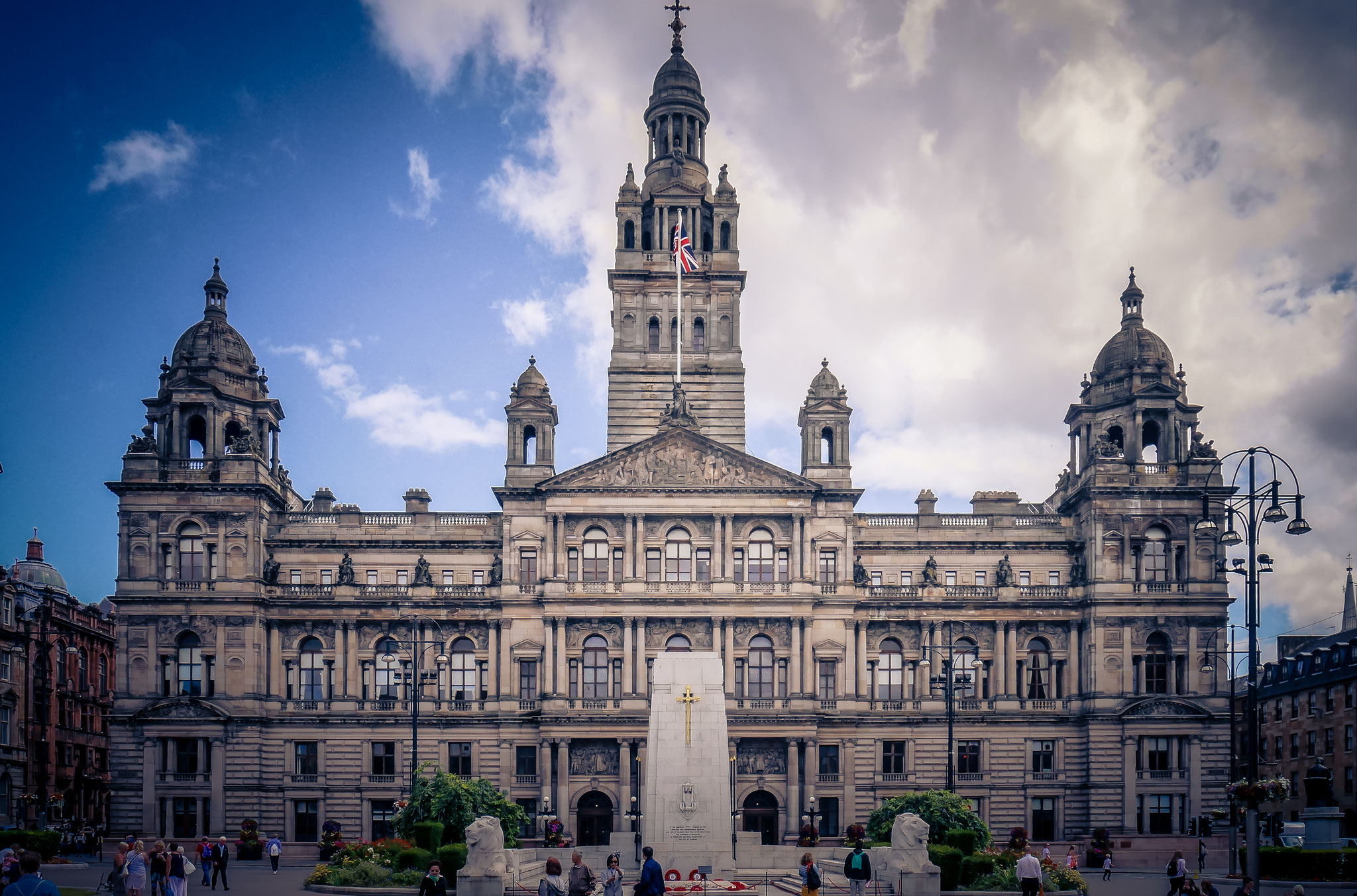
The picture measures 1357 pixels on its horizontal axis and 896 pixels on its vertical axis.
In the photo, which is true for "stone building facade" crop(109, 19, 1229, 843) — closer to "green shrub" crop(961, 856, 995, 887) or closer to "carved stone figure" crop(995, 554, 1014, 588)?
"carved stone figure" crop(995, 554, 1014, 588)

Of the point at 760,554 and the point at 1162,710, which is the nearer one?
the point at 1162,710

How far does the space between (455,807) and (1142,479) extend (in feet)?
141

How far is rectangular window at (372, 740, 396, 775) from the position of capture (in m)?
72.1

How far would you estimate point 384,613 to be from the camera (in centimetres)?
7344

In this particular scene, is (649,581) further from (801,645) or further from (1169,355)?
(1169,355)

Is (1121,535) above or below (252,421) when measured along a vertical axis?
below

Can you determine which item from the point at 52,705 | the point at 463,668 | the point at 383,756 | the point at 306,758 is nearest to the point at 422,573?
the point at 463,668

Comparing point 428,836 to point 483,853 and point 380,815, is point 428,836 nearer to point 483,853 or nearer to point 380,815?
point 483,853

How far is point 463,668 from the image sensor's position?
7362 centimetres

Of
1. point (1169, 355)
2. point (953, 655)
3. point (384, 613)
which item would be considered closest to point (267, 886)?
point (384, 613)

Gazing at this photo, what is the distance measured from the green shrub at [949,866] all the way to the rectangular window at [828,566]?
1125 inches

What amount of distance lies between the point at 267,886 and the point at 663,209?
5129 centimetres

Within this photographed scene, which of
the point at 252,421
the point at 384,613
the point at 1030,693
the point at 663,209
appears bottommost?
the point at 1030,693

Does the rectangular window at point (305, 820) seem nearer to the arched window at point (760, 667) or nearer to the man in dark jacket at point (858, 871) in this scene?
the arched window at point (760, 667)
